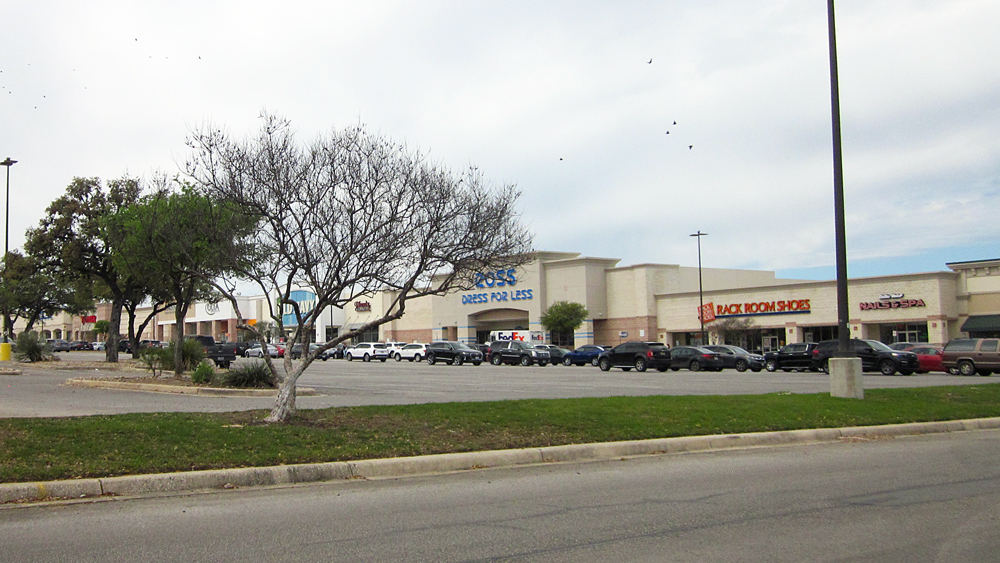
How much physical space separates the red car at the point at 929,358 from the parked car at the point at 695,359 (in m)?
9.11

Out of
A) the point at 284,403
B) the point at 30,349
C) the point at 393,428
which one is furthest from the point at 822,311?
the point at 284,403

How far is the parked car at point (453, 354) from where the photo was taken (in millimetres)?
52906

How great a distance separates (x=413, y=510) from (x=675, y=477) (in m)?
3.55

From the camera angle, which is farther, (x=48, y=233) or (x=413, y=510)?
(x=48, y=233)

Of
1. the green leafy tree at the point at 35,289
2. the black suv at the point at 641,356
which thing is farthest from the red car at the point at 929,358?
the green leafy tree at the point at 35,289

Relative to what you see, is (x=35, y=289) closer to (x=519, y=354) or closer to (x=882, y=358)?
(x=519, y=354)

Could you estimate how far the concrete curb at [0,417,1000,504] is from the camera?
840 centimetres

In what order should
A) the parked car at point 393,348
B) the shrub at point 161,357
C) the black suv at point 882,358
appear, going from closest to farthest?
1. the shrub at point 161,357
2. the black suv at point 882,358
3. the parked car at point 393,348

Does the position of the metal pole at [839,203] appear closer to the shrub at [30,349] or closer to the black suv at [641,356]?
the black suv at [641,356]

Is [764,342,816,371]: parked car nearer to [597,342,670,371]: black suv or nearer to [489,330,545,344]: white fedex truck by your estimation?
[597,342,670,371]: black suv

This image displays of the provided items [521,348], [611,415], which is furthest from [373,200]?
[521,348]

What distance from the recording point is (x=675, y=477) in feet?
32.2

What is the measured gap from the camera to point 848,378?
56.1 feet

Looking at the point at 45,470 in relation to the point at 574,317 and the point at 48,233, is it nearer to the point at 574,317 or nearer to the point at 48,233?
the point at 48,233
